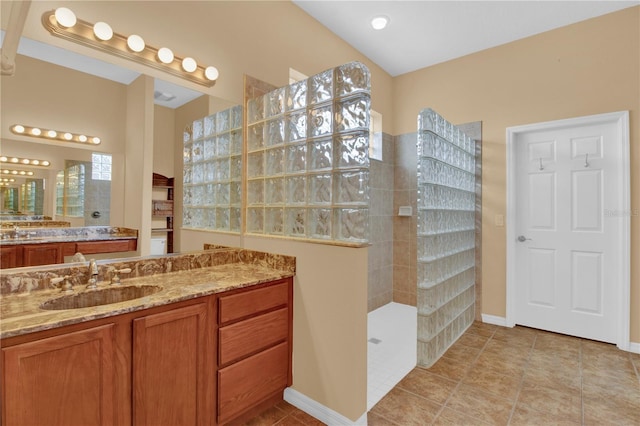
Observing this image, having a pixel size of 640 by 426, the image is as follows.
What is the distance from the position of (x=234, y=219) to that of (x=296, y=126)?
2.72ft

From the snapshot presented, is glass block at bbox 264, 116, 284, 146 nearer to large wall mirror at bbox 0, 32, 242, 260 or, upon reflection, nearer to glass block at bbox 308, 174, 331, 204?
glass block at bbox 308, 174, 331, 204

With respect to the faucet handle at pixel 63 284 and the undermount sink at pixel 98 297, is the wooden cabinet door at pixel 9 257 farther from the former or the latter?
the undermount sink at pixel 98 297

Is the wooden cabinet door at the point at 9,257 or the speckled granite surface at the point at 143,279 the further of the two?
the wooden cabinet door at the point at 9,257

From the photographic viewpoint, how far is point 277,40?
2539 mm

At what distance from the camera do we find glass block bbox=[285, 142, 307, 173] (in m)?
1.95

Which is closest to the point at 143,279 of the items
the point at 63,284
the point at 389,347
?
the point at 63,284

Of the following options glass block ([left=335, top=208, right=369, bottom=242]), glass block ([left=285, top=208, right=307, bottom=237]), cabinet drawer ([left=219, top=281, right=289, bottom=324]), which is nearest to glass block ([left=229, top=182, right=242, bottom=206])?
glass block ([left=285, top=208, right=307, bottom=237])

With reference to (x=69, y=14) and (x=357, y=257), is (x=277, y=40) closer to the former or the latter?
(x=69, y=14)

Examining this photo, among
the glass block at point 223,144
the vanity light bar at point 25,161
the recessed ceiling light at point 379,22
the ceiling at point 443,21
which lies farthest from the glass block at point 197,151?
the recessed ceiling light at point 379,22

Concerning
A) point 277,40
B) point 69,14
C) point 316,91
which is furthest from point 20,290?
point 277,40

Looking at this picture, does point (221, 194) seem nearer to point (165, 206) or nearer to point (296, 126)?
point (165, 206)

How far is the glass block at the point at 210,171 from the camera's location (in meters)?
2.31

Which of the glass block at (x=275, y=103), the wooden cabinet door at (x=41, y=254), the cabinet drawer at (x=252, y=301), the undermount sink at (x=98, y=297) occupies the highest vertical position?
the glass block at (x=275, y=103)

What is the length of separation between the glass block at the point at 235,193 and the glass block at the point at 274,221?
0.86 feet
